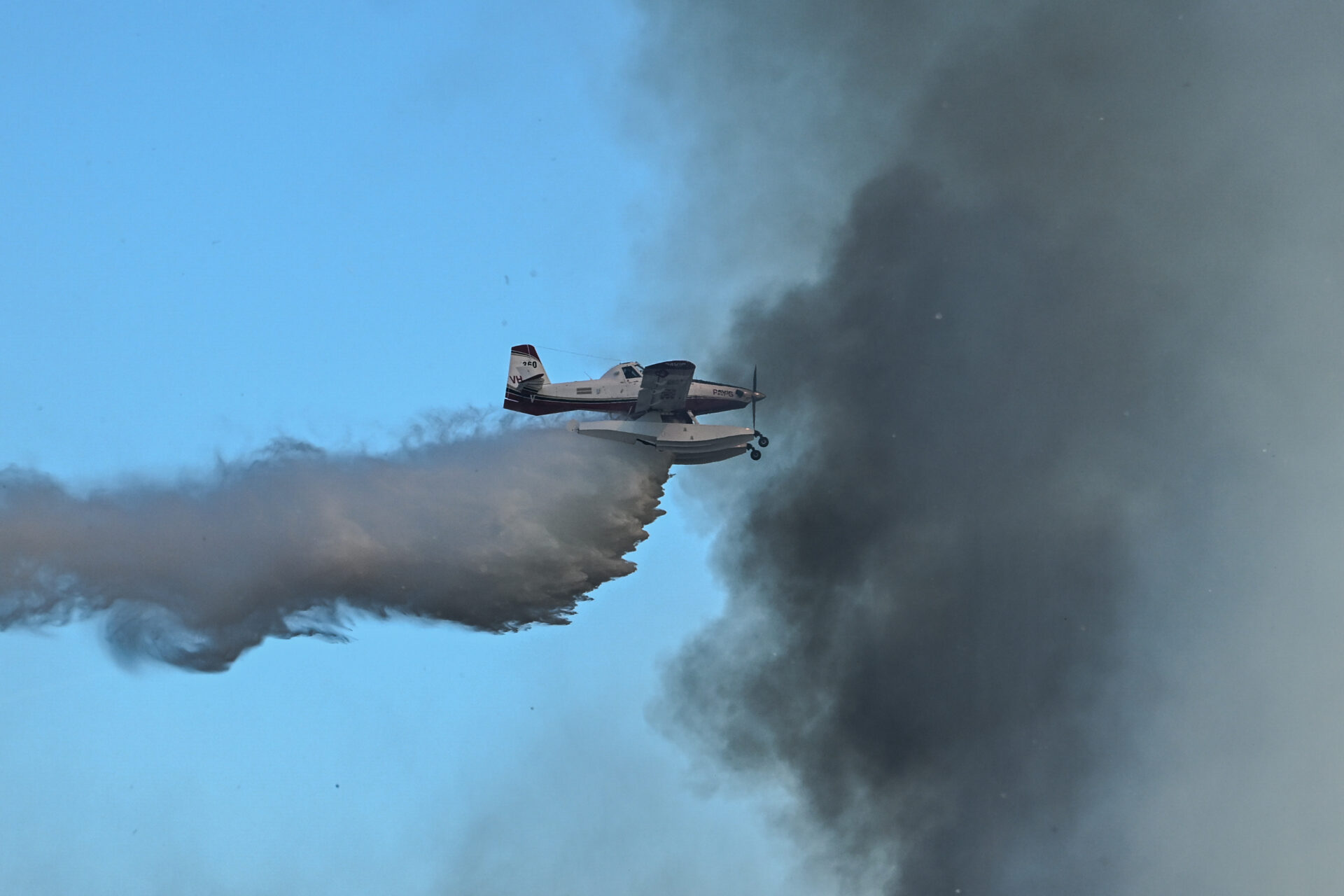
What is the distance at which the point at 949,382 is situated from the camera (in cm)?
5959

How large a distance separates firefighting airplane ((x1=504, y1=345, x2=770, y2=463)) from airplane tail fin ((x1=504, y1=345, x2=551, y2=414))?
0.02m

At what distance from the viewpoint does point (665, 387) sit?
130ft

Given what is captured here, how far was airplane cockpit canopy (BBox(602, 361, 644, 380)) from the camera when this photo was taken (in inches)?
1607

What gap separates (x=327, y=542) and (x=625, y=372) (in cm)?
1001

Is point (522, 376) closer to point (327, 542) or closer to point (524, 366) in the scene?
point (524, 366)

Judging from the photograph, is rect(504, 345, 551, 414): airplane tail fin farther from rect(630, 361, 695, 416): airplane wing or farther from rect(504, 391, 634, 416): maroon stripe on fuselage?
rect(630, 361, 695, 416): airplane wing

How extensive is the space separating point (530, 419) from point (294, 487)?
7.29m

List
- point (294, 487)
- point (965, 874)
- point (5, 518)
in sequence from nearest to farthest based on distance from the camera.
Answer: point (5, 518), point (294, 487), point (965, 874)

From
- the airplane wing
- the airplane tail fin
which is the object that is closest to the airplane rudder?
the airplane tail fin

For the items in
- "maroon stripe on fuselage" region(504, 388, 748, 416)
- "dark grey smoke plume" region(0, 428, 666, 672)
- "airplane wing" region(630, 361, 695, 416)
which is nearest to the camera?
"dark grey smoke plume" region(0, 428, 666, 672)

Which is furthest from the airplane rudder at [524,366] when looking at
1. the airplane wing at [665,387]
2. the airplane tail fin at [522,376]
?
the airplane wing at [665,387]

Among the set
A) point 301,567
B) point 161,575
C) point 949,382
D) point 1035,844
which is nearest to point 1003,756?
point 1035,844

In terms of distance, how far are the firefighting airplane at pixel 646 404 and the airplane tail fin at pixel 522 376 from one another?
21mm

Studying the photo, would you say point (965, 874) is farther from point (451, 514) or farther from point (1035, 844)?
point (451, 514)
